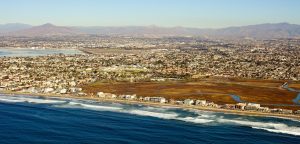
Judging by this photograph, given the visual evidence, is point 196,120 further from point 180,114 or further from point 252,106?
point 252,106

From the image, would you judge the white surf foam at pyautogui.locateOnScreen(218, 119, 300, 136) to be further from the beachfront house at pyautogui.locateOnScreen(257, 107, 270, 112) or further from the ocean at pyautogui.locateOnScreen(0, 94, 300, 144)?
the beachfront house at pyautogui.locateOnScreen(257, 107, 270, 112)

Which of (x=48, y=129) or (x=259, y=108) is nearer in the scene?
(x=48, y=129)

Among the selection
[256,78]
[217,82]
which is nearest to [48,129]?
[217,82]

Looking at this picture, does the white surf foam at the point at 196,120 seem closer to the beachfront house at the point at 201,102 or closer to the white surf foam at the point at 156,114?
the white surf foam at the point at 156,114

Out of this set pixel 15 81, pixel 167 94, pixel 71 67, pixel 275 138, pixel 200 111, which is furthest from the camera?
pixel 71 67

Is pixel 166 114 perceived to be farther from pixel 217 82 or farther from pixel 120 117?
pixel 217 82

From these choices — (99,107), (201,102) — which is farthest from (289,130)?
(99,107)

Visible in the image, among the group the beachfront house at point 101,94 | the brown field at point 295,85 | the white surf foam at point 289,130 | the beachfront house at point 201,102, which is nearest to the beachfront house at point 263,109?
the beachfront house at point 201,102
